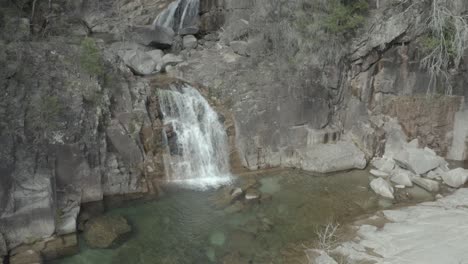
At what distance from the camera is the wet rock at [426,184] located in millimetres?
12156

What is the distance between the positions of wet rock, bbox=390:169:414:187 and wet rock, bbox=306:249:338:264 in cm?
504

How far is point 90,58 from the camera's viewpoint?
11805mm

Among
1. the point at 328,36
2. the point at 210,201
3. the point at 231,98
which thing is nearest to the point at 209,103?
the point at 231,98

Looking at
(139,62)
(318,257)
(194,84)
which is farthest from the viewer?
(139,62)

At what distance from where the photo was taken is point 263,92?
1364cm

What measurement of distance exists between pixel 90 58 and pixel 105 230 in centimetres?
513

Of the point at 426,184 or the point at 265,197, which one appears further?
the point at 426,184

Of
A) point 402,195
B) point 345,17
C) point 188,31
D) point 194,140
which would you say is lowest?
point 402,195

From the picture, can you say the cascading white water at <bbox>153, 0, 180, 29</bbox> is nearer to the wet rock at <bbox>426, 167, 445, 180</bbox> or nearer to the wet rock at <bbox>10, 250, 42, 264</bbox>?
the wet rock at <bbox>10, 250, 42, 264</bbox>

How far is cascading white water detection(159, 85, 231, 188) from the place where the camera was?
12594mm

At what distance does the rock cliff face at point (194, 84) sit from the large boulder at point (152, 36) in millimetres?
56

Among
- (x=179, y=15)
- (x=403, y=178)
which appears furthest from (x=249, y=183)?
(x=179, y=15)

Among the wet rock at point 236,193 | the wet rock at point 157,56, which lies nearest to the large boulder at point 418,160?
the wet rock at point 236,193

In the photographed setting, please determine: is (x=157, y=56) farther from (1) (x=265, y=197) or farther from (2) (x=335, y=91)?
(1) (x=265, y=197)
